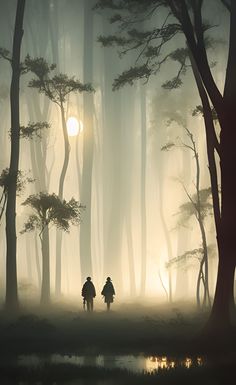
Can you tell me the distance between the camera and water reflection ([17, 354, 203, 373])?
529 inches

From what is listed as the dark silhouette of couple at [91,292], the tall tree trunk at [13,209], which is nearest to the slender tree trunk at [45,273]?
the tall tree trunk at [13,209]

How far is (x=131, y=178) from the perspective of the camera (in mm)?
66062

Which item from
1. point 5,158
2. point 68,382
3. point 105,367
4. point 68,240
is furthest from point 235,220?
point 68,240

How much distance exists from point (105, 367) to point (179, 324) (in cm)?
813

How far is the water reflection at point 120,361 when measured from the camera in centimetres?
1344

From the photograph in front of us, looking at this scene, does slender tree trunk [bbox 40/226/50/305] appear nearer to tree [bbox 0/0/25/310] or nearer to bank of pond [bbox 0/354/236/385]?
tree [bbox 0/0/25/310]

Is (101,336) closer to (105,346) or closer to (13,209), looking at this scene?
(105,346)

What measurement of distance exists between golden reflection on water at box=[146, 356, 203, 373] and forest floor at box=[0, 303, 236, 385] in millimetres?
321

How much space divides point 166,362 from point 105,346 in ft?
9.49

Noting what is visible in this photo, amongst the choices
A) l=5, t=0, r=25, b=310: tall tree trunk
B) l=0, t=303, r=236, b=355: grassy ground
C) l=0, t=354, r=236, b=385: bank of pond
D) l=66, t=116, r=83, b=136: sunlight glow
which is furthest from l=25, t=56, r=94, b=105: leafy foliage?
l=66, t=116, r=83, b=136: sunlight glow

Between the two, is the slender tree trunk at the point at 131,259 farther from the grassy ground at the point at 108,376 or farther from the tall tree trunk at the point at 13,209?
the grassy ground at the point at 108,376

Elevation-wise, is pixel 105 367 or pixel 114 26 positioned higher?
pixel 114 26

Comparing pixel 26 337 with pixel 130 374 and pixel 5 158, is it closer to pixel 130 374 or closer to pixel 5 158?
pixel 130 374

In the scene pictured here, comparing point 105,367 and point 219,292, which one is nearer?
point 105,367
